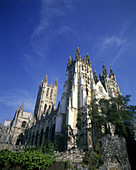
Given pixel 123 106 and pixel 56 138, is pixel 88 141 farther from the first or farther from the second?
pixel 123 106

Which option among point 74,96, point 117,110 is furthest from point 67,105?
point 117,110

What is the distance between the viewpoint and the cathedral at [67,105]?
22000 mm

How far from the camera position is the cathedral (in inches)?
866

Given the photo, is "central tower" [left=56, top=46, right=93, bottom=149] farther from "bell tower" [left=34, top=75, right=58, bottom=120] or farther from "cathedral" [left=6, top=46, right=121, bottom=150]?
"bell tower" [left=34, top=75, right=58, bottom=120]

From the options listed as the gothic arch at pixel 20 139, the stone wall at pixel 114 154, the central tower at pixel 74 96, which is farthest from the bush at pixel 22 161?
the gothic arch at pixel 20 139

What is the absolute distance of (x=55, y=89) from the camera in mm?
59406

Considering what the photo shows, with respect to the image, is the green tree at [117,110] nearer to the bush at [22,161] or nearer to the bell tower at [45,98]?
the bush at [22,161]

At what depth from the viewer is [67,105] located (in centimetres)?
2653

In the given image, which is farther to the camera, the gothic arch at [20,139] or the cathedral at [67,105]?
the gothic arch at [20,139]

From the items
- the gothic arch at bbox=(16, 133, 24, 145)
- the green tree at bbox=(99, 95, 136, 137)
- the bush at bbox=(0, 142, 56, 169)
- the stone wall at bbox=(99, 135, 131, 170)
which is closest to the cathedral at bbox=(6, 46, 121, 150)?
the gothic arch at bbox=(16, 133, 24, 145)

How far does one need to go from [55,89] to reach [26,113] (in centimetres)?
1789

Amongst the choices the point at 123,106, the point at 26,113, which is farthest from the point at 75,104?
the point at 26,113

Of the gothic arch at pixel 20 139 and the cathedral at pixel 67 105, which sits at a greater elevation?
the cathedral at pixel 67 105

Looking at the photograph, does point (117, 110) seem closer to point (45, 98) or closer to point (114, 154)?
point (114, 154)
